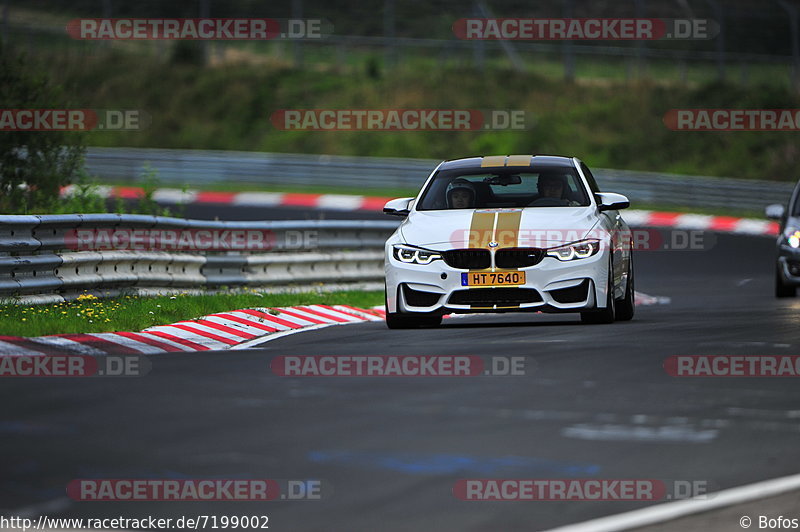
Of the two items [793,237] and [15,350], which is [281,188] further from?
[15,350]

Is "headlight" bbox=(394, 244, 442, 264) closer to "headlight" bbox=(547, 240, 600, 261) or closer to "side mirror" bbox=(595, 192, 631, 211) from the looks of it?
"headlight" bbox=(547, 240, 600, 261)

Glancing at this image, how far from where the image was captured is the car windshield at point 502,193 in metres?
13.3

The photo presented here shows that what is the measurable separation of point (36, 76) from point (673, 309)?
28.5 feet

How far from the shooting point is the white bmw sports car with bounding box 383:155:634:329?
12266 mm

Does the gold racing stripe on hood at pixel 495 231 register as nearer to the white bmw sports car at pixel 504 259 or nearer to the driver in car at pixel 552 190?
the white bmw sports car at pixel 504 259

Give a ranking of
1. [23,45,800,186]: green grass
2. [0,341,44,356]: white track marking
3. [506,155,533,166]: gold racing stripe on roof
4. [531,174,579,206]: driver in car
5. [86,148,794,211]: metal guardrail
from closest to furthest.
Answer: [0,341,44,356]: white track marking < [531,174,579,206]: driver in car < [506,155,533,166]: gold racing stripe on roof < [86,148,794,211]: metal guardrail < [23,45,800,186]: green grass

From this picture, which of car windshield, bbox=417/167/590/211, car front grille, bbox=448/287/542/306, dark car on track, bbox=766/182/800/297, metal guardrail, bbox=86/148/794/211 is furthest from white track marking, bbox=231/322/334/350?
metal guardrail, bbox=86/148/794/211

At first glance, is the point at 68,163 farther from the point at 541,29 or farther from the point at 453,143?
the point at 541,29

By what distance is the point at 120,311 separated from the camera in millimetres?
12945

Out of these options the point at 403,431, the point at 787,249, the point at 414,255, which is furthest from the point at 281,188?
the point at 403,431

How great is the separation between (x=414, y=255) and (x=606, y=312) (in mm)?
1766

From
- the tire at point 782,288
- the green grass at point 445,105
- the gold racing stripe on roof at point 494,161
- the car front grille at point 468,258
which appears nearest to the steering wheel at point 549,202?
the gold racing stripe on roof at point 494,161

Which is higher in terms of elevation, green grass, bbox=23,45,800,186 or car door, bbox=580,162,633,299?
green grass, bbox=23,45,800,186

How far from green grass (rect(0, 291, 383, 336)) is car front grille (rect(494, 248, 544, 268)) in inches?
115
